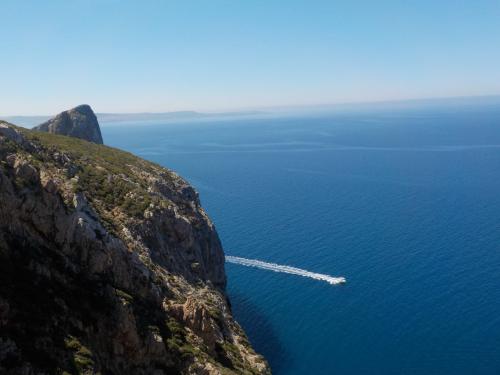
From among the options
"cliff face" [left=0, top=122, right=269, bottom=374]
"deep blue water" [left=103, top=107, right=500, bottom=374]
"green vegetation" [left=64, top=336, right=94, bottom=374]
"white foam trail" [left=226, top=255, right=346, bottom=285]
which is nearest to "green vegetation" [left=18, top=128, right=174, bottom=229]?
"cliff face" [left=0, top=122, right=269, bottom=374]

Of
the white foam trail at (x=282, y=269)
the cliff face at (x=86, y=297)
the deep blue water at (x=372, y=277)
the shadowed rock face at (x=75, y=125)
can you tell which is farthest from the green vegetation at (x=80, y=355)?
the shadowed rock face at (x=75, y=125)

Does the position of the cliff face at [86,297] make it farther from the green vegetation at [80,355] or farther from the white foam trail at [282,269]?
the white foam trail at [282,269]

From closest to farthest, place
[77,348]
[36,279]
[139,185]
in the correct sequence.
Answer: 1. [77,348]
2. [36,279]
3. [139,185]

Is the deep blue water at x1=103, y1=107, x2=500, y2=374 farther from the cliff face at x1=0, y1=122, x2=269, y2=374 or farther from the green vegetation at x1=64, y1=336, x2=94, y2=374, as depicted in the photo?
the green vegetation at x1=64, y1=336, x2=94, y2=374

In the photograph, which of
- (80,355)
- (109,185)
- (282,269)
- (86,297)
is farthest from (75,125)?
(80,355)

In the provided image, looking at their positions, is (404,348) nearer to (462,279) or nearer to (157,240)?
(462,279)

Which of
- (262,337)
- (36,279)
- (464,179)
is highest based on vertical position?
(36,279)

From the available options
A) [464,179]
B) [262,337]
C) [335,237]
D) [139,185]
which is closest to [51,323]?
[139,185]

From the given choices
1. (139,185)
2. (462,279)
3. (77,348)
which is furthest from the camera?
(462,279)
